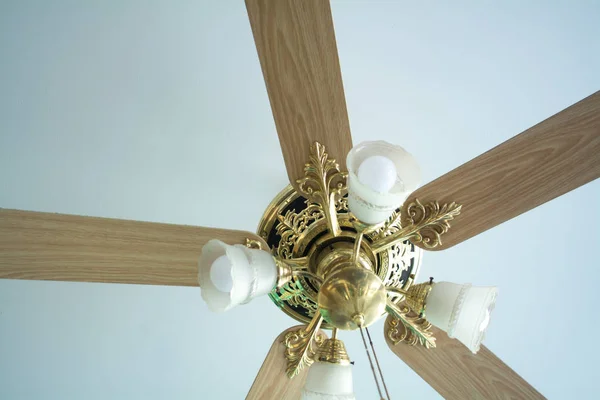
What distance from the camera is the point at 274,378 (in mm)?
1083

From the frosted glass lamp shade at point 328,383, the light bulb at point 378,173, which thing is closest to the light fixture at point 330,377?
the frosted glass lamp shade at point 328,383

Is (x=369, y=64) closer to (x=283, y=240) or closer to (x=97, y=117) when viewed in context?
(x=283, y=240)

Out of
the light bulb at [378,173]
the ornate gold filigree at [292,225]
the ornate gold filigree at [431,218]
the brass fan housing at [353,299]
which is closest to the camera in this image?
the light bulb at [378,173]

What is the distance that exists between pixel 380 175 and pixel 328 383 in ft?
1.29

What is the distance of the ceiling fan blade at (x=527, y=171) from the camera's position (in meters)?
0.75

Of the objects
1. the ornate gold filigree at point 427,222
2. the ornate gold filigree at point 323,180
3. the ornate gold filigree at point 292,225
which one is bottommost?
the ornate gold filigree at point 427,222

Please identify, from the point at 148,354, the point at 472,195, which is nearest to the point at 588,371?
the point at 472,195

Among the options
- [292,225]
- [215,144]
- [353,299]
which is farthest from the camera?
[215,144]

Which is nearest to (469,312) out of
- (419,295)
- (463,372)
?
(419,295)

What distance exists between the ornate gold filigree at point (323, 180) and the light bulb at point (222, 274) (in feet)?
0.84

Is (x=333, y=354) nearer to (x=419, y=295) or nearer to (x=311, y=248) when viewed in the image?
(x=419, y=295)

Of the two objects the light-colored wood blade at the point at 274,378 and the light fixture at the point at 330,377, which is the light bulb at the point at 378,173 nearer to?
the light fixture at the point at 330,377

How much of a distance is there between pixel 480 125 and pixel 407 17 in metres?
0.37

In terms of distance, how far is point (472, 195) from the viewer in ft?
2.80
